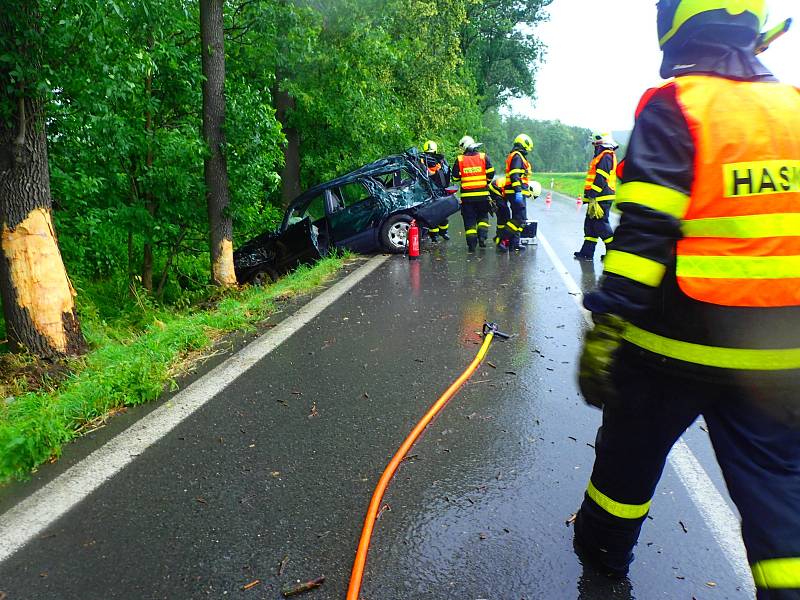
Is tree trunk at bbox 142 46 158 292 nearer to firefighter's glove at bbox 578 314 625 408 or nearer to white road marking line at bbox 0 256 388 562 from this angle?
white road marking line at bbox 0 256 388 562

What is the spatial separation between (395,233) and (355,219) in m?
0.81

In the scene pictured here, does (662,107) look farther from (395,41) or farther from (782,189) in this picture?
(395,41)

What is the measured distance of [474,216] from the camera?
36.9ft

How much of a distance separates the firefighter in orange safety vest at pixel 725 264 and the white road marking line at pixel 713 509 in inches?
37.4

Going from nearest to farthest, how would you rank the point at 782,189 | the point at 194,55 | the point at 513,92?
the point at 782,189 < the point at 194,55 < the point at 513,92

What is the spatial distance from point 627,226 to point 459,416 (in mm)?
2319

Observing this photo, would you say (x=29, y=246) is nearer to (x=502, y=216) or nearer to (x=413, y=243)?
(x=413, y=243)

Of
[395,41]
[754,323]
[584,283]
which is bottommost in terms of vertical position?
[584,283]

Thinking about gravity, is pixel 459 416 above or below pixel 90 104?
below

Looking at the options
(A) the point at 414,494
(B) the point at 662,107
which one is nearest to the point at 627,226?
(B) the point at 662,107

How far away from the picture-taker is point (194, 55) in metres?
10.1

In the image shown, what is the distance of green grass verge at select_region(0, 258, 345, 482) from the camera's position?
3246 mm

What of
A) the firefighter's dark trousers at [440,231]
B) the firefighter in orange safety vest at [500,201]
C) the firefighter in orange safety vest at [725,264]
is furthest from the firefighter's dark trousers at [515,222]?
the firefighter in orange safety vest at [725,264]

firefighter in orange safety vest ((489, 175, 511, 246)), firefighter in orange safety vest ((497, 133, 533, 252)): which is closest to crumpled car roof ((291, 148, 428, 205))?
firefighter in orange safety vest ((489, 175, 511, 246))
